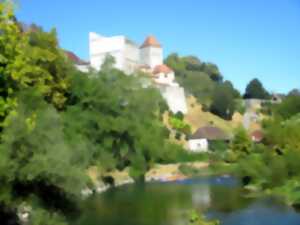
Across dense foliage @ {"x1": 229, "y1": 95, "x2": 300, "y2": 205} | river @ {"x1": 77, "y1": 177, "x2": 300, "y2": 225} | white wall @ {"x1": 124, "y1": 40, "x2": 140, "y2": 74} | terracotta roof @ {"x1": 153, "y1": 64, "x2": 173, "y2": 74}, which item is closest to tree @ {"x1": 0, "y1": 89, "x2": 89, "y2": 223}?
river @ {"x1": 77, "y1": 177, "x2": 300, "y2": 225}

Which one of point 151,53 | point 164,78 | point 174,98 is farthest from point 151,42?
point 174,98

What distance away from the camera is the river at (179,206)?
17391 millimetres

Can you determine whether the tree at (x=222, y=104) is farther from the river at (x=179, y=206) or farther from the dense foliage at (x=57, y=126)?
the river at (x=179, y=206)

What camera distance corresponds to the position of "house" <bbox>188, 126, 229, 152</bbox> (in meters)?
47.5

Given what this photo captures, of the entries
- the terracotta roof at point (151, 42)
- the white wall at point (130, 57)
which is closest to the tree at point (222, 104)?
the terracotta roof at point (151, 42)

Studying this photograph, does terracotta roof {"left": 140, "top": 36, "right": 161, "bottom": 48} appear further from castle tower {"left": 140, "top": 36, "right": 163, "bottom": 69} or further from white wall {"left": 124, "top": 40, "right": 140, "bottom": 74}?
white wall {"left": 124, "top": 40, "right": 140, "bottom": 74}

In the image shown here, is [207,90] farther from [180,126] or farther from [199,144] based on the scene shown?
[199,144]

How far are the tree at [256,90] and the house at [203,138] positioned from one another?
65.5 feet

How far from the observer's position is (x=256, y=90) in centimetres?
6756

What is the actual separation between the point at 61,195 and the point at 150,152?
18734 millimetres

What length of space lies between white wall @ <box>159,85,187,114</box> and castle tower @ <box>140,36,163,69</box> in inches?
252

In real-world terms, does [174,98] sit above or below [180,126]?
above

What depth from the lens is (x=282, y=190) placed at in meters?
22.8

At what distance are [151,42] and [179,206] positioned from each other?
43381 millimetres
